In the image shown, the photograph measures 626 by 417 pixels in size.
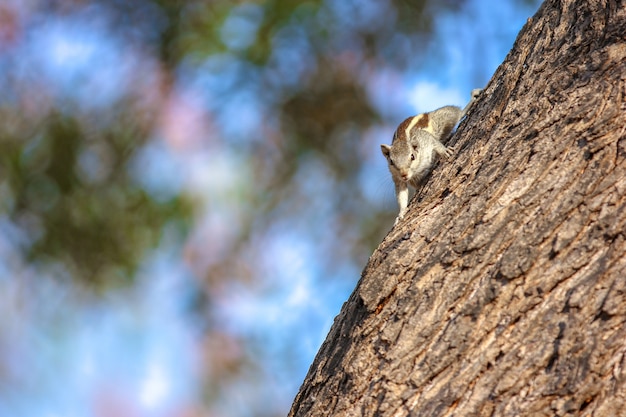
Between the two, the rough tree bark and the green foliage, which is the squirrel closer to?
the rough tree bark

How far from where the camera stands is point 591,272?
2.06 metres

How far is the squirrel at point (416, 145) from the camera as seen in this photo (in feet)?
12.7

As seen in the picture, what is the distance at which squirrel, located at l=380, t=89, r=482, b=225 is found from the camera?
3885 mm

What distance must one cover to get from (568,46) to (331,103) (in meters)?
4.01

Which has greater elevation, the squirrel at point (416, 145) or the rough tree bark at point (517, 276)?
the squirrel at point (416, 145)

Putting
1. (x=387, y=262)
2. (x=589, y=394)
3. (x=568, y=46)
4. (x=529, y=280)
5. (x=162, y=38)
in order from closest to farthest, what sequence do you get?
1. (x=589, y=394)
2. (x=529, y=280)
3. (x=387, y=262)
4. (x=568, y=46)
5. (x=162, y=38)

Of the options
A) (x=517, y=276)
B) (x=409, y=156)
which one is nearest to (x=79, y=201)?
(x=409, y=156)

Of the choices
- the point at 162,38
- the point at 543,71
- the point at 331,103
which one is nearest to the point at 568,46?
the point at 543,71

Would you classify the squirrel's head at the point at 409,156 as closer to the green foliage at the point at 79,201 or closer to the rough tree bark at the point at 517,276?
the rough tree bark at the point at 517,276

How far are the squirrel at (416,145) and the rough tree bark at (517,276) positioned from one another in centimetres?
121

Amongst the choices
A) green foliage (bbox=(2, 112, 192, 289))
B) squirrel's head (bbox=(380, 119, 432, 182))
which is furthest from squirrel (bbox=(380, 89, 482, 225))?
green foliage (bbox=(2, 112, 192, 289))

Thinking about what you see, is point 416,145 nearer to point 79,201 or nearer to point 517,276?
point 517,276

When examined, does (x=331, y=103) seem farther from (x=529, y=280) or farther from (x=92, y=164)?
(x=529, y=280)

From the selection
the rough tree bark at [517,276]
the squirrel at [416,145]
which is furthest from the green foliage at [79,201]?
the rough tree bark at [517,276]
